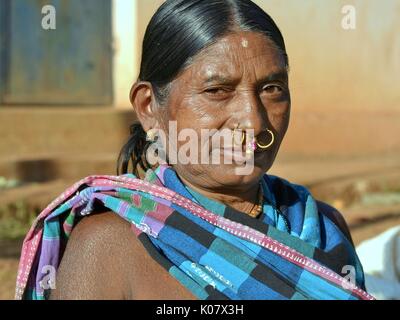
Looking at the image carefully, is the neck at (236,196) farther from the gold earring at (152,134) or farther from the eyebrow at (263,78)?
the eyebrow at (263,78)

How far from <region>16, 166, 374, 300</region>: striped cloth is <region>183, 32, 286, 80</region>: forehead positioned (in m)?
0.32

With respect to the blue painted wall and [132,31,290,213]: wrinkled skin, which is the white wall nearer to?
the blue painted wall

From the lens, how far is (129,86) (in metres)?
8.71

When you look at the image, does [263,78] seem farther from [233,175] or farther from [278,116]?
[233,175]

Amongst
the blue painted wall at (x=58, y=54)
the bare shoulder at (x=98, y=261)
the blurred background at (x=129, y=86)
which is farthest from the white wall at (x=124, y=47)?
the bare shoulder at (x=98, y=261)

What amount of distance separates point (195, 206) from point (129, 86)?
6736 mm

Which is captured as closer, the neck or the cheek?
the cheek

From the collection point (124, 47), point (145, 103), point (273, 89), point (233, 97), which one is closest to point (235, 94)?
point (233, 97)

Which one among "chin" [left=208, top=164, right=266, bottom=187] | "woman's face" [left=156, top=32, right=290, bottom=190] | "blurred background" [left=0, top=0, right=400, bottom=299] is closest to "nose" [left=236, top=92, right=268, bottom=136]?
"woman's face" [left=156, top=32, right=290, bottom=190]

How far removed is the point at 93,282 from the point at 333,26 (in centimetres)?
728

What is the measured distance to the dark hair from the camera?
207 centimetres

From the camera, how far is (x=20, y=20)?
340 inches
